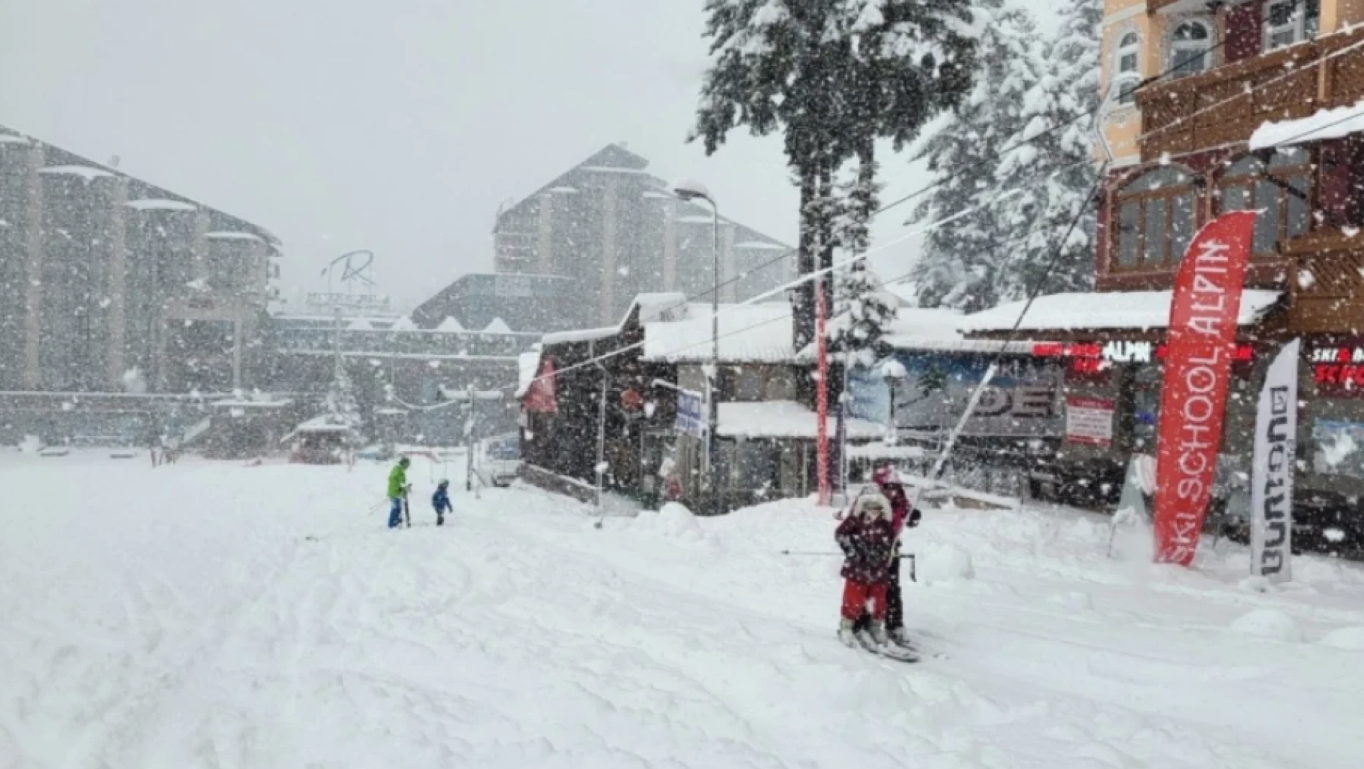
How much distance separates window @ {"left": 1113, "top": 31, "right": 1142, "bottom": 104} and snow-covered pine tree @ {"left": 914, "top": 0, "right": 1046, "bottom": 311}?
9.44 m

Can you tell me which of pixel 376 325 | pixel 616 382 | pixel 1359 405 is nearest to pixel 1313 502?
pixel 1359 405

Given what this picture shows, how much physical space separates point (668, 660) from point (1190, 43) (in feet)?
58.2

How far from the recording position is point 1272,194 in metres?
16.6

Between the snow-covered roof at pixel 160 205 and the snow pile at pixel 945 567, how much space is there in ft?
204

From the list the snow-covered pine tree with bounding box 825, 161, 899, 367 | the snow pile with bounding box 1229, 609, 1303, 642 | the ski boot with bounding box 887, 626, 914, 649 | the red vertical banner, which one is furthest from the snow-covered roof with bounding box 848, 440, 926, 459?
the ski boot with bounding box 887, 626, 914, 649

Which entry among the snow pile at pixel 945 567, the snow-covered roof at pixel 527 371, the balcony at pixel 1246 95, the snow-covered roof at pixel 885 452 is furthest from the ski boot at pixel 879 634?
the snow-covered roof at pixel 527 371

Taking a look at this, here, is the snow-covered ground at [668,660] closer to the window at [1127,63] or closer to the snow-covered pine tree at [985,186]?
the window at [1127,63]

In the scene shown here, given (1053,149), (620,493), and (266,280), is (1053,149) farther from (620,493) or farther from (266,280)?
(266,280)

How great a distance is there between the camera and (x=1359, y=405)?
1543cm

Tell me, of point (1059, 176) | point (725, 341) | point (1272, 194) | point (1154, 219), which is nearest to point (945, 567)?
point (1272, 194)

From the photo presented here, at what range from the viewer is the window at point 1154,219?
18156 millimetres

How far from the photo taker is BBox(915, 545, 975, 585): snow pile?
1171 cm

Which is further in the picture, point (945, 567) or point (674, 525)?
point (674, 525)

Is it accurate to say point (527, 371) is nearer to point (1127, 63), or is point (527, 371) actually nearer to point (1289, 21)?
point (1127, 63)
